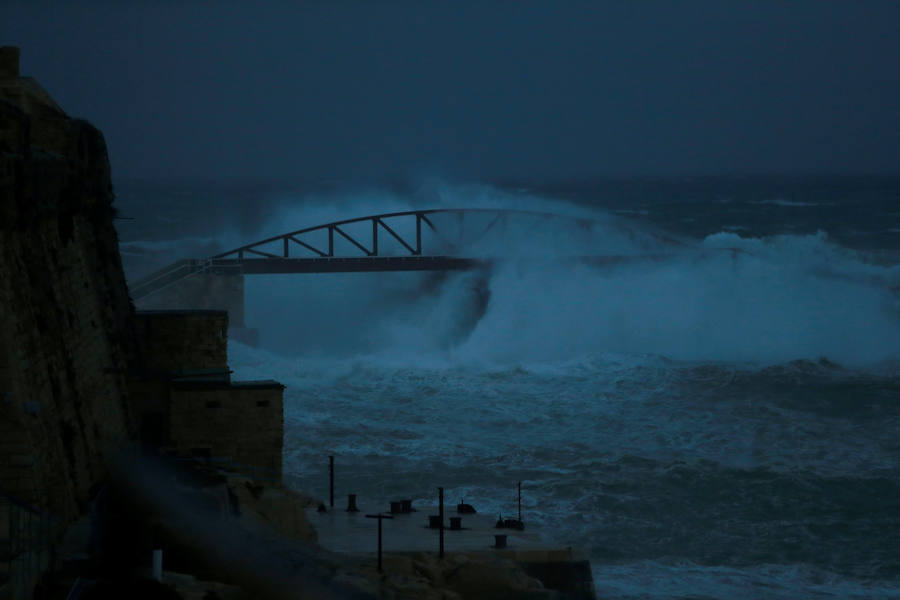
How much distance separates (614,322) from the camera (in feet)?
147

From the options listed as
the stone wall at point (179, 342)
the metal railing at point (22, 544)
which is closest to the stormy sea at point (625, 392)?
the stone wall at point (179, 342)

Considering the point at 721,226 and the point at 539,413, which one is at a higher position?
the point at 721,226

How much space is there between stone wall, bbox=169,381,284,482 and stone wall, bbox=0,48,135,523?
0.63 meters

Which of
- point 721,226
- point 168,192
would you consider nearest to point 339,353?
point 721,226

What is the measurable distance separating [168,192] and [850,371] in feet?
351

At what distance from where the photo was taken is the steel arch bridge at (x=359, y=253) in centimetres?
4500

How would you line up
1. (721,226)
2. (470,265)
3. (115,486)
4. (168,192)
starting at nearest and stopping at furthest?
(115,486)
(470,265)
(721,226)
(168,192)

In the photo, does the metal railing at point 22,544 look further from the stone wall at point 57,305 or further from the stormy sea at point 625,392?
the stormy sea at point 625,392

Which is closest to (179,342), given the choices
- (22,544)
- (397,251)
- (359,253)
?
(22,544)

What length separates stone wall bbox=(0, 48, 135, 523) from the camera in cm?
1077

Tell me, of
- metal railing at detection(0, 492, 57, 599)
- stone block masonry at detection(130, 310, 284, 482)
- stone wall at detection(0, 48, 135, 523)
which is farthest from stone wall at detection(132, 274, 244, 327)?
metal railing at detection(0, 492, 57, 599)

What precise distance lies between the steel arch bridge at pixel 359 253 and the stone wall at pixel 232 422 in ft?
83.7

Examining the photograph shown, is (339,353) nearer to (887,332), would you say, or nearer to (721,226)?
(887,332)

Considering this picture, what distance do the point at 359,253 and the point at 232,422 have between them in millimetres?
54302
